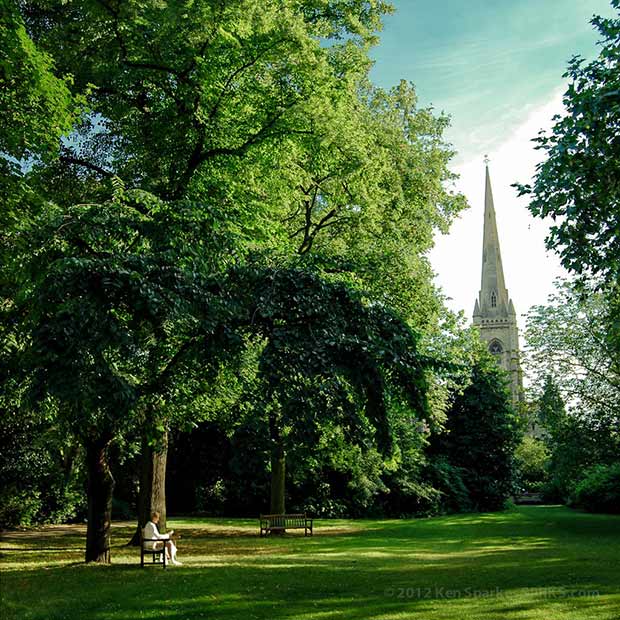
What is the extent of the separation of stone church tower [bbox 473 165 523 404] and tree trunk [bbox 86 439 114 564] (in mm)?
107225

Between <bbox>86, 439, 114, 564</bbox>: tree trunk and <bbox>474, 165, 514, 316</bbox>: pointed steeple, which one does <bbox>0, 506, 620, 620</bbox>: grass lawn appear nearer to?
<bbox>86, 439, 114, 564</bbox>: tree trunk

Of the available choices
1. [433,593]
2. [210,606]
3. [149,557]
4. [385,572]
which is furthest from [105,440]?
[433,593]

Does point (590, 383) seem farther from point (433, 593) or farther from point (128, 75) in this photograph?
point (128, 75)

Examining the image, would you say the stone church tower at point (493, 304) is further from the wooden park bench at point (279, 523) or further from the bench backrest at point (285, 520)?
the wooden park bench at point (279, 523)

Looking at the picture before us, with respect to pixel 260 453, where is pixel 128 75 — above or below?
above

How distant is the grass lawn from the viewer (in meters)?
10.3

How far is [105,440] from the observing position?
1507 centimetres

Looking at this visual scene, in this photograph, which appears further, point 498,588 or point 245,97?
point 245,97

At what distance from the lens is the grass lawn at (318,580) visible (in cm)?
1034

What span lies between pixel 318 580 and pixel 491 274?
112m

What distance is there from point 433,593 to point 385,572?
121 inches

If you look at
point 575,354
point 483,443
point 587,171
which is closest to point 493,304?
point 483,443

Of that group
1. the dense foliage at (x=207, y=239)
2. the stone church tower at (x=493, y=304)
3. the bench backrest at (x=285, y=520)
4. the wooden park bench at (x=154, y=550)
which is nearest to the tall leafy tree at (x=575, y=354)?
the dense foliage at (x=207, y=239)

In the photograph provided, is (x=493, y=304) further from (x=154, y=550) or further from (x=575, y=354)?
(x=154, y=550)
